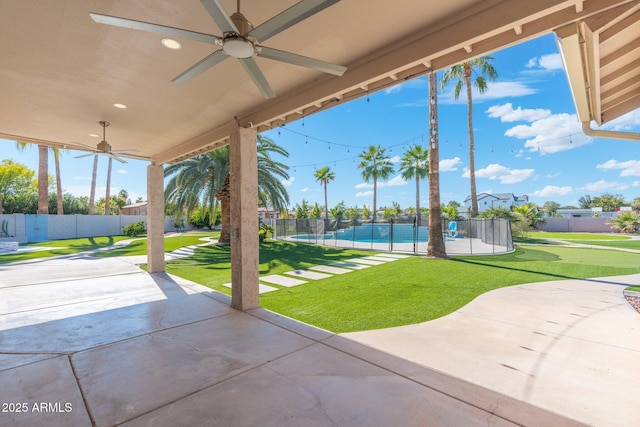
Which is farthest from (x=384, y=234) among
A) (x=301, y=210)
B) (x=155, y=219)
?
(x=155, y=219)

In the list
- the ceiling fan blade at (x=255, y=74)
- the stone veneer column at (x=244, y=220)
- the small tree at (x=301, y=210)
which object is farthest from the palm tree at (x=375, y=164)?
the ceiling fan blade at (x=255, y=74)

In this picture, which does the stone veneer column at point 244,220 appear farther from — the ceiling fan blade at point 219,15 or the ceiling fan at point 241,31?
the ceiling fan blade at point 219,15

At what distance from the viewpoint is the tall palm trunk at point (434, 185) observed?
29.9 ft

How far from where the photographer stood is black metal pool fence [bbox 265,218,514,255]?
11.0 m

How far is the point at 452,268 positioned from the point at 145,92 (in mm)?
7306

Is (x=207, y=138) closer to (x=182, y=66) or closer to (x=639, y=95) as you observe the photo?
(x=182, y=66)

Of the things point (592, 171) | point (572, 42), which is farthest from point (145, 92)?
point (592, 171)

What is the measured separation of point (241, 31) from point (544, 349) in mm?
4006

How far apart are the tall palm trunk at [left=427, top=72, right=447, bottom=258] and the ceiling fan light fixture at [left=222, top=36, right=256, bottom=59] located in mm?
8145

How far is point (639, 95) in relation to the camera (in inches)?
138

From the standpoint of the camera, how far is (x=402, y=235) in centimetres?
1845

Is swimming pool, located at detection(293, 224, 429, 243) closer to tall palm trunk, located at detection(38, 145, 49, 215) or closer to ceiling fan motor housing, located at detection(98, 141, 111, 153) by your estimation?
ceiling fan motor housing, located at detection(98, 141, 111, 153)

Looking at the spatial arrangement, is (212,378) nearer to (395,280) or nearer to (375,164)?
(395,280)

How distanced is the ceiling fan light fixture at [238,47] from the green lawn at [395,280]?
2979 mm
